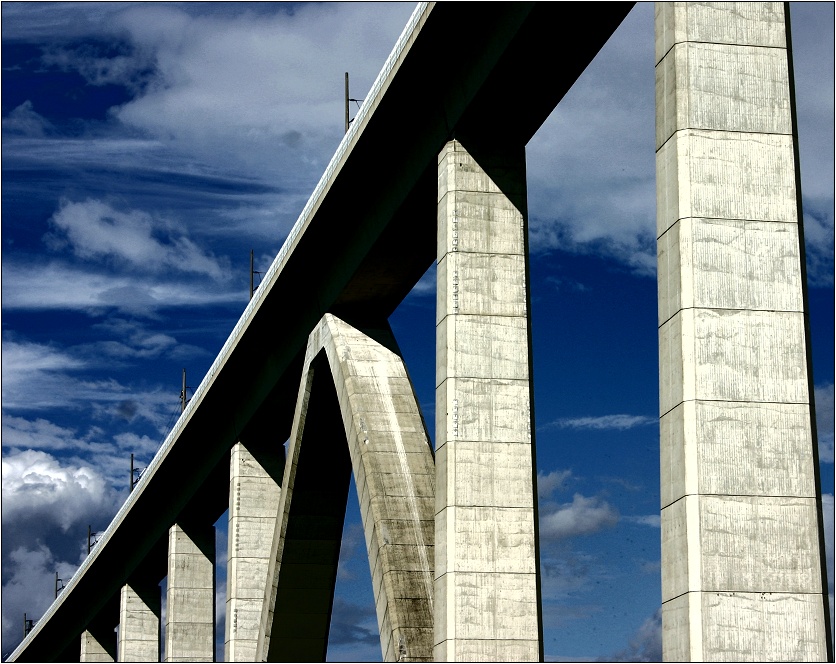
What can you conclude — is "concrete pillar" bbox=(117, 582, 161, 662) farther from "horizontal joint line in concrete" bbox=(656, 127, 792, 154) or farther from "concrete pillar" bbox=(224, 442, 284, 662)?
"horizontal joint line in concrete" bbox=(656, 127, 792, 154)

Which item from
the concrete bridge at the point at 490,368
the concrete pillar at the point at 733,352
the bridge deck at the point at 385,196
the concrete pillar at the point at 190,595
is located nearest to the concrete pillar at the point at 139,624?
the concrete pillar at the point at 190,595

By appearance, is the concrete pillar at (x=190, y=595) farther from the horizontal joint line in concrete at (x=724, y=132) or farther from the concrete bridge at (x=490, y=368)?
the horizontal joint line in concrete at (x=724, y=132)

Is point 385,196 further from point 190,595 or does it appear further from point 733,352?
point 190,595

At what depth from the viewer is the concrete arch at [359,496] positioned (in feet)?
107

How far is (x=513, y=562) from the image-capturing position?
84.4 ft

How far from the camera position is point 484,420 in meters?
26.4

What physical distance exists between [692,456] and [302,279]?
23.8 m

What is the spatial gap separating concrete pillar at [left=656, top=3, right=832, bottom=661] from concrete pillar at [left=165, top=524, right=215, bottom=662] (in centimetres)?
4307

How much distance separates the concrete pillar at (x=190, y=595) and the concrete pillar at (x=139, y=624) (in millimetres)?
11443

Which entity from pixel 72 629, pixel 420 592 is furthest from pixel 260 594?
pixel 72 629

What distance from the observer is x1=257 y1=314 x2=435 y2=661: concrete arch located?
32531mm

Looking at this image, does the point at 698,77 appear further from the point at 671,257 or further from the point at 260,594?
the point at 260,594

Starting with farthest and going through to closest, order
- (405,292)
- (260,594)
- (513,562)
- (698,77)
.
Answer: (260,594)
(405,292)
(513,562)
(698,77)

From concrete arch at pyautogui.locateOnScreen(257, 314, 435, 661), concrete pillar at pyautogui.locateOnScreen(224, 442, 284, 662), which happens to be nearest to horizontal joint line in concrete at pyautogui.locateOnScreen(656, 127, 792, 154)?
concrete arch at pyautogui.locateOnScreen(257, 314, 435, 661)
